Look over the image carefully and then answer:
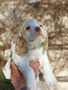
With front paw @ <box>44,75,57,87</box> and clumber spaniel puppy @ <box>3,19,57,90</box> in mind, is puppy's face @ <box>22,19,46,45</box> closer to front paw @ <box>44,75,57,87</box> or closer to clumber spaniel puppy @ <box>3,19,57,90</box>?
clumber spaniel puppy @ <box>3,19,57,90</box>

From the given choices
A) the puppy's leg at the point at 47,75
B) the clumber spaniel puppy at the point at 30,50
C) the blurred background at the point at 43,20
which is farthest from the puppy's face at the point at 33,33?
the blurred background at the point at 43,20

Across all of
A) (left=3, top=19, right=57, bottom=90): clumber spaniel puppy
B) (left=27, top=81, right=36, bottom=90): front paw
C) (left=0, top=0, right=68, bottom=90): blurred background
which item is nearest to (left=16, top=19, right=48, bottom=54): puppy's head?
(left=3, top=19, right=57, bottom=90): clumber spaniel puppy

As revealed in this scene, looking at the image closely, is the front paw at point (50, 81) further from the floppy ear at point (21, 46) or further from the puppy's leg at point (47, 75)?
the floppy ear at point (21, 46)

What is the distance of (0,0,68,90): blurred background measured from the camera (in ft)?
6.50

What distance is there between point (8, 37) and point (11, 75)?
1351 mm

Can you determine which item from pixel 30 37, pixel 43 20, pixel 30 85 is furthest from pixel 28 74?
pixel 43 20

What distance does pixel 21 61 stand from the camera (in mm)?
667

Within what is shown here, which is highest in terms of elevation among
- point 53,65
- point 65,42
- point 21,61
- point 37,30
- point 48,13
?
point 48,13

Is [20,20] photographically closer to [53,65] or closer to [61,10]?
[61,10]

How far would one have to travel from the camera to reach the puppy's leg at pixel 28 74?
618 millimetres

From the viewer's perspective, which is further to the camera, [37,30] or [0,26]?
[0,26]

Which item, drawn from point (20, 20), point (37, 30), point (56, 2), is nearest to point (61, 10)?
point (56, 2)

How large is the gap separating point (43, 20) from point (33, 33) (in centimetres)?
143

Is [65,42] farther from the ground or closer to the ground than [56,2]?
closer to the ground
